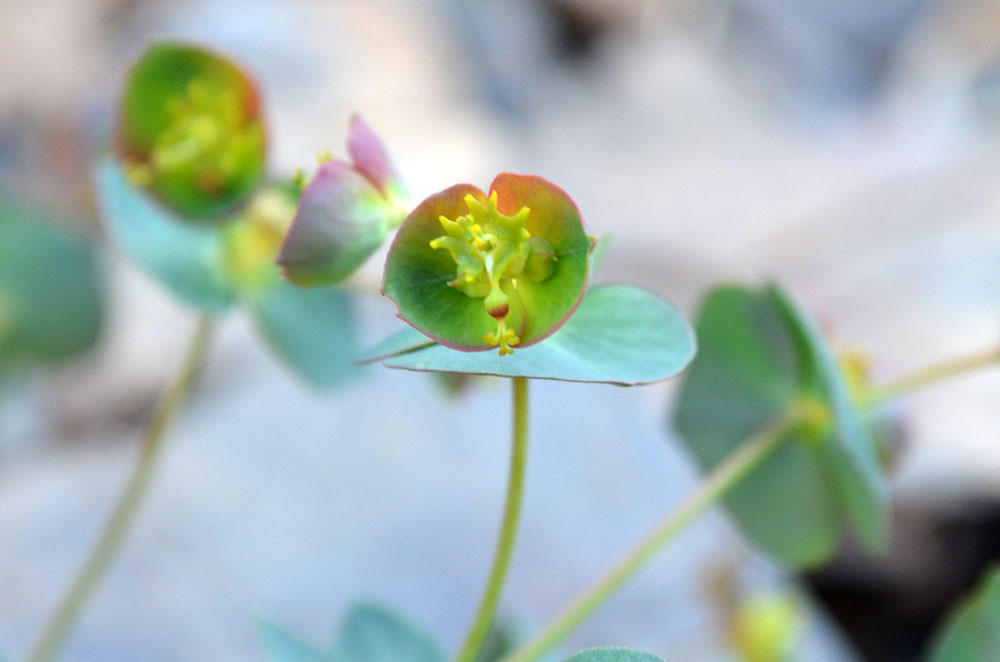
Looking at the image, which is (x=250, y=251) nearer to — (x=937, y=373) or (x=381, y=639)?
(x=381, y=639)

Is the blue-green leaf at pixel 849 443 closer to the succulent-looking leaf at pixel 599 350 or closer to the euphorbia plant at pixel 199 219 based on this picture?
the succulent-looking leaf at pixel 599 350

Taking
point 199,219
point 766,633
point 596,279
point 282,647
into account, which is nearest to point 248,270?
point 199,219

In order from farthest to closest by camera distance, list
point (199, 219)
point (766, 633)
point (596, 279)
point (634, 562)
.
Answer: point (596, 279), point (766, 633), point (199, 219), point (634, 562)

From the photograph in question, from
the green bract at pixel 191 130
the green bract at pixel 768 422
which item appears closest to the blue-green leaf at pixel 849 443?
the green bract at pixel 768 422

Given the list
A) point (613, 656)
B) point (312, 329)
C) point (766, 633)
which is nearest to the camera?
point (613, 656)

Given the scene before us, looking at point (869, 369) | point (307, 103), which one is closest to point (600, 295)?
point (869, 369)

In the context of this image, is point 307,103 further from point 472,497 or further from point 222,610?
point 222,610
